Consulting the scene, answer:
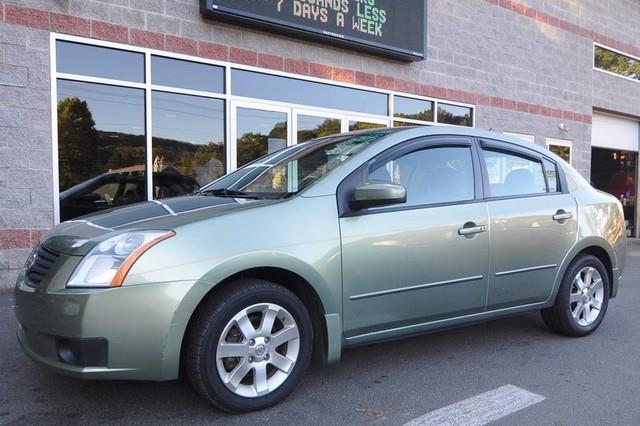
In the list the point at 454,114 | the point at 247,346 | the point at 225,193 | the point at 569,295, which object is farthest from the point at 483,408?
the point at 454,114

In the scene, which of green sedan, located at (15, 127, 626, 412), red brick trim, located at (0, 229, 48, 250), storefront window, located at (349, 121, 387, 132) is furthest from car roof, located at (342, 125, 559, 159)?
storefront window, located at (349, 121, 387, 132)

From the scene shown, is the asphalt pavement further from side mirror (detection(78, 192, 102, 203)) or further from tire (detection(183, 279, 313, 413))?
side mirror (detection(78, 192, 102, 203))

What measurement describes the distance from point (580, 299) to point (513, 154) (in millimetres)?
1378

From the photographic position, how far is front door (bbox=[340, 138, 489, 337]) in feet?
10.4

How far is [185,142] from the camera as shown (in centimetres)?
731

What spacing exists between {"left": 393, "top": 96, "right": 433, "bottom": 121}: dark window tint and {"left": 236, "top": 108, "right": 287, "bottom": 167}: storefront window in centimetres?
258

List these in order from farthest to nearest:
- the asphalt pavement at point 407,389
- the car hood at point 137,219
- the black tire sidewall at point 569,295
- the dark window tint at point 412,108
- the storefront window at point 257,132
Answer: the dark window tint at point 412,108 → the storefront window at point 257,132 → the black tire sidewall at point 569,295 → the asphalt pavement at point 407,389 → the car hood at point 137,219

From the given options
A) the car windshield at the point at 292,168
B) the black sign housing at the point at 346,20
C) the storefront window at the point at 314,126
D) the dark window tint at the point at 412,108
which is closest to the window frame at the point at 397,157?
the car windshield at the point at 292,168

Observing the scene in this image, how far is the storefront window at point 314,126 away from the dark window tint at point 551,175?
4697 mm

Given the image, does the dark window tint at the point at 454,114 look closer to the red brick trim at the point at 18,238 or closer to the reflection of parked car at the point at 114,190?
the reflection of parked car at the point at 114,190

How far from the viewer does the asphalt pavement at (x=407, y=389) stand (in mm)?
2881

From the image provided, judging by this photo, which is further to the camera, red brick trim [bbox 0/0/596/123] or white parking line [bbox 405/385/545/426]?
red brick trim [bbox 0/0/596/123]

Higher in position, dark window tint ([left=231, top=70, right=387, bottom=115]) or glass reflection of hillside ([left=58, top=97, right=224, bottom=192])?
dark window tint ([left=231, top=70, right=387, bottom=115])

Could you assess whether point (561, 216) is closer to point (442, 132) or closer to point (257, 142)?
point (442, 132)
